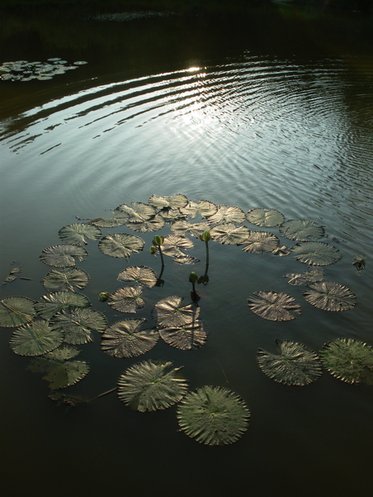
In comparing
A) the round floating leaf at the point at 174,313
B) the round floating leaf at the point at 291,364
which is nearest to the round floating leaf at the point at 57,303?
the round floating leaf at the point at 174,313

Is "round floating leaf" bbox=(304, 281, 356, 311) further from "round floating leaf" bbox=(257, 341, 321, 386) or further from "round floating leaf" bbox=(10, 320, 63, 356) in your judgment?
"round floating leaf" bbox=(10, 320, 63, 356)

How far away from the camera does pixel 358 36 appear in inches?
813

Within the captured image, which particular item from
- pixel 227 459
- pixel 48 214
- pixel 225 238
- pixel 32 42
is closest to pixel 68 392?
pixel 227 459

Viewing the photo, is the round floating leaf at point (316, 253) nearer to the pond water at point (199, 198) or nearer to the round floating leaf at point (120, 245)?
the pond water at point (199, 198)

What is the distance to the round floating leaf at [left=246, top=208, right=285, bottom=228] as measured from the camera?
260 inches

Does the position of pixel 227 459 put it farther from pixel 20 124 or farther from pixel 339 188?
pixel 20 124

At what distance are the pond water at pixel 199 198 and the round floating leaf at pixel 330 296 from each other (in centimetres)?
10

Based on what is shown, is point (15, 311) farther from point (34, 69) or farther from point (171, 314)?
point (34, 69)

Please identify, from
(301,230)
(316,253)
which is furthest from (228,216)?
(316,253)

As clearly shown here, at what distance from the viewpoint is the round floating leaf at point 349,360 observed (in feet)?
14.1

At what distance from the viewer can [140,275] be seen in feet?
18.3

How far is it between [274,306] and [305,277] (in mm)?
726

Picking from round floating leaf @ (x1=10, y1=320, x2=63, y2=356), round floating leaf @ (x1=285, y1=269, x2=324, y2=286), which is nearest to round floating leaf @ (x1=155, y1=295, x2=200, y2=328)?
round floating leaf @ (x1=10, y1=320, x2=63, y2=356)

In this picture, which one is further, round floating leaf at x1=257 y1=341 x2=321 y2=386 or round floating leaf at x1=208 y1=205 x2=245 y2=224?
round floating leaf at x1=208 y1=205 x2=245 y2=224
